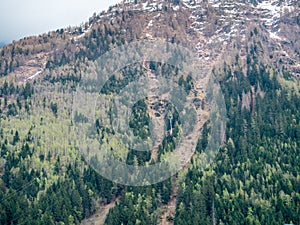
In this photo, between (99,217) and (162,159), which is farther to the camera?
(162,159)

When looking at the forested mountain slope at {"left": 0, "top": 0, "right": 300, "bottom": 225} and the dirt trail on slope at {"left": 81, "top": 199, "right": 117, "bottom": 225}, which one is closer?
the forested mountain slope at {"left": 0, "top": 0, "right": 300, "bottom": 225}

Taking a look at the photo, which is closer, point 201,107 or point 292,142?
point 292,142

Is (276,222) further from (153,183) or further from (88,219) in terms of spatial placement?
(88,219)

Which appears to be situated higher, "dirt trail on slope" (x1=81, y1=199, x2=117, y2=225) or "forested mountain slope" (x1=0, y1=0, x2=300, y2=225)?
"forested mountain slope" (x1=0, y1=0, x2=300, y2=225)

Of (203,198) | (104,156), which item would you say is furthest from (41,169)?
(203,198)

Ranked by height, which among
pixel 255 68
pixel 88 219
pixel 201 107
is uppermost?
pixel 255 68

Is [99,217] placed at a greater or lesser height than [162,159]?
lesser

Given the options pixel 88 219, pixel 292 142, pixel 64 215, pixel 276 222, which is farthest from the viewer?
pixel 292 142

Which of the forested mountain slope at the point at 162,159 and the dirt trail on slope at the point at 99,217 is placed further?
the dirt trail on slope at the point at 99,217

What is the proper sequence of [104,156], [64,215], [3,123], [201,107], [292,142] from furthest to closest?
[201,107]
[3,123]
[104,156]
[292,142]
[64,215]

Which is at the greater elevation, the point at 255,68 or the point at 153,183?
the point at 255,68

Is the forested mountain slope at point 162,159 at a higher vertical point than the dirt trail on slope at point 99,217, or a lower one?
higher
